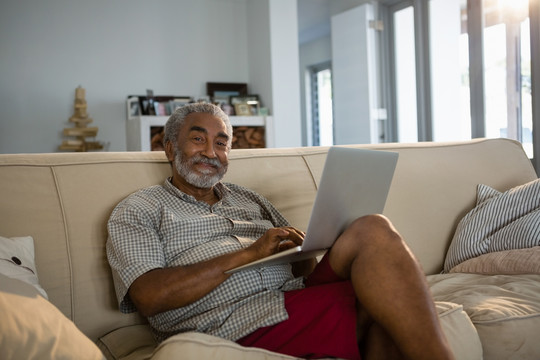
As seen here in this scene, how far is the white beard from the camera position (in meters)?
1.67

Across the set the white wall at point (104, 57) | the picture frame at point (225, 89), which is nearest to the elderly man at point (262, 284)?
the white wall at point (104, 57)

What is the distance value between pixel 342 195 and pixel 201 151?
1.98 feet

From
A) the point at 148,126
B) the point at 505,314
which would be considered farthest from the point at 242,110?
the point at 505,314

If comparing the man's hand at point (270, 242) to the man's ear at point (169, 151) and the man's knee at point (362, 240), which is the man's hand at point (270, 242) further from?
the man's ear at point (169, 151)

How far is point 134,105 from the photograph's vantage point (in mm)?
5305

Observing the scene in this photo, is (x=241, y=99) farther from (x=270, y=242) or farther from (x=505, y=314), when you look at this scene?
(x=505, y=314)

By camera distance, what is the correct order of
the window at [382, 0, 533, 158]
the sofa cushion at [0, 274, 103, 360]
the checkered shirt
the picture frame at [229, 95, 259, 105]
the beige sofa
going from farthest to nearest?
1. the picture frame at [229, 95, 259, 105]
2. the window at [382, 0, 533, 158]
3. the checkered shirt
4. the beige sofa
5. the sofa cushion at [0, 274, 103, 360]

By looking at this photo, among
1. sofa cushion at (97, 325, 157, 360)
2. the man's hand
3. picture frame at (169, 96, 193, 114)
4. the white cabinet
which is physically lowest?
sofa cushion at (97, 325, 157, 360)

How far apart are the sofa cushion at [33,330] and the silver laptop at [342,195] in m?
0.41

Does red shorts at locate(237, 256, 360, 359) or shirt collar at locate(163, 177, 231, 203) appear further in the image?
shirt collar at locate(163, 177, 231, 203)

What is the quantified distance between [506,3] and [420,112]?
129 cm

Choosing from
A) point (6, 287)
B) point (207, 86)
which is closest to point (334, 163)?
point (6, 287)

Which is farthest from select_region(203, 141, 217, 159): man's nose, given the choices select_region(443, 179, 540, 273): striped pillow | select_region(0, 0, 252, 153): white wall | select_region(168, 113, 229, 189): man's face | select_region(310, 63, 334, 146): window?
select_region(310, 63, 334, 146): window

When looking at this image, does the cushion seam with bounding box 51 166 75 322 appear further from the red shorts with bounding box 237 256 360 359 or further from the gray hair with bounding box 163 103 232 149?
the red shorts with bounding box 237 256 360 359
